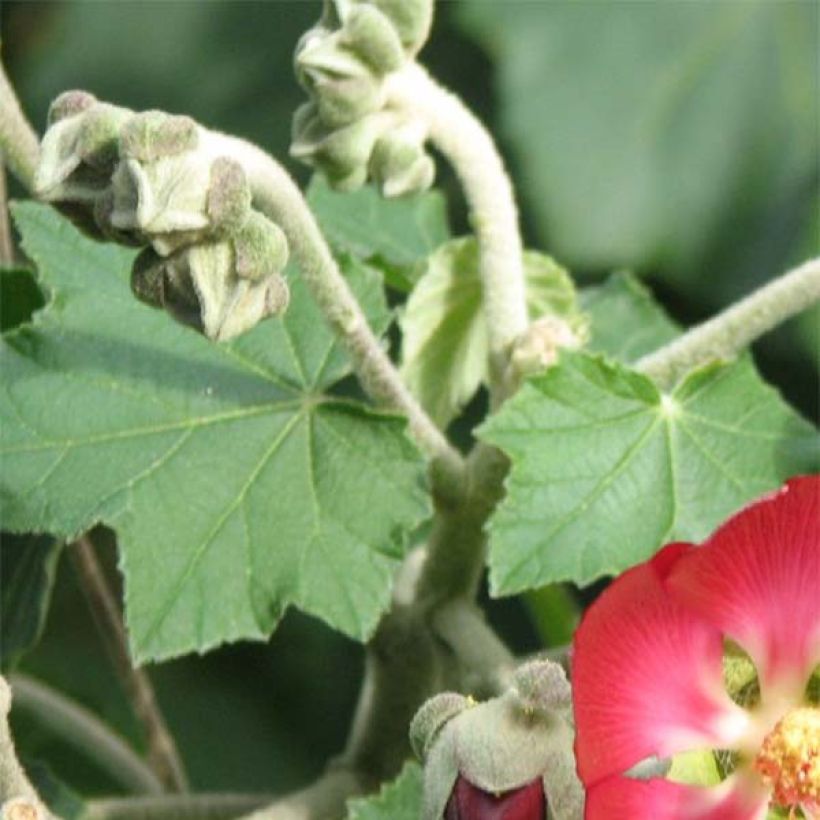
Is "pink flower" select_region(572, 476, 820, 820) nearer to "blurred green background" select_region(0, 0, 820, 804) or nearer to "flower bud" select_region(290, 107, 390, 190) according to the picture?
"flower bud" select_region(290, 107, 390, 190)

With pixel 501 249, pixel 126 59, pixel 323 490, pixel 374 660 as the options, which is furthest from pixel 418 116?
pixel 126 59

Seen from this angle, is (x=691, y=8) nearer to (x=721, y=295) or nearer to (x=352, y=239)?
(x=721, y=295)

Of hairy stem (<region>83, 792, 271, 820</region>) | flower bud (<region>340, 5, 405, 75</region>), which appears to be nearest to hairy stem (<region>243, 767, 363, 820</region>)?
hairy stem (<region>83, 792, 271, 820</region>)

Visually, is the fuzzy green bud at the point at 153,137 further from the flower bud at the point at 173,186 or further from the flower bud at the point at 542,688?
the flower bud at the point at 542,688

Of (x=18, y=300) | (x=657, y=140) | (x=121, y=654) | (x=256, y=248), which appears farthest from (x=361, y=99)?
(x=657, y=140)

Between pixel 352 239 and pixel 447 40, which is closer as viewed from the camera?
pixel 352 239
